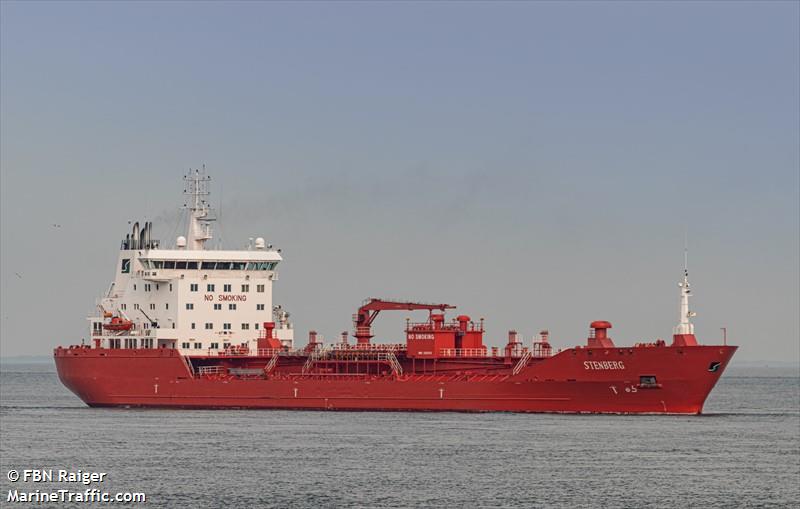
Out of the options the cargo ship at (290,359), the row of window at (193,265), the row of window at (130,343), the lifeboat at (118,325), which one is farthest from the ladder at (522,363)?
the lifeboat at (118,325)

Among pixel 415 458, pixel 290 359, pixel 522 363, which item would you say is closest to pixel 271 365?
pixel 290 359

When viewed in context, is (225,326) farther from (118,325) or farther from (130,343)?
(118,325)

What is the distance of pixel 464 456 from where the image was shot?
41.8 meters

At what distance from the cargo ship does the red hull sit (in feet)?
0.17

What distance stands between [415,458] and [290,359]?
1963 centimetres

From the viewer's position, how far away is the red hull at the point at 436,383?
53.3m

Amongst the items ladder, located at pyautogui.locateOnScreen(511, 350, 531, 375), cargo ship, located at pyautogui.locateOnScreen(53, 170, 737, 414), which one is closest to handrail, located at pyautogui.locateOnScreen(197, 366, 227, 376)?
cargo ship, located at pyautogui.locateOnScreen(53, 170, 737, 414)

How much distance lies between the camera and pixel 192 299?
61438 mm

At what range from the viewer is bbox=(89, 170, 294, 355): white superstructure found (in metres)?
61.4

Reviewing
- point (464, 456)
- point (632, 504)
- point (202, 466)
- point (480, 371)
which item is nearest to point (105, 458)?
point (202, 466)

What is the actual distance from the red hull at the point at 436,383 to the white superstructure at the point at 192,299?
1337 mm

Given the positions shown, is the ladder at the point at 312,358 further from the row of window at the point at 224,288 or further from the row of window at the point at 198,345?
the row of window at the point at 224,288

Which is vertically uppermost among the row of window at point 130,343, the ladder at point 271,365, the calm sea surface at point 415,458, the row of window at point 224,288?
the row of window at point 224,288

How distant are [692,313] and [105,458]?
75.0ft
